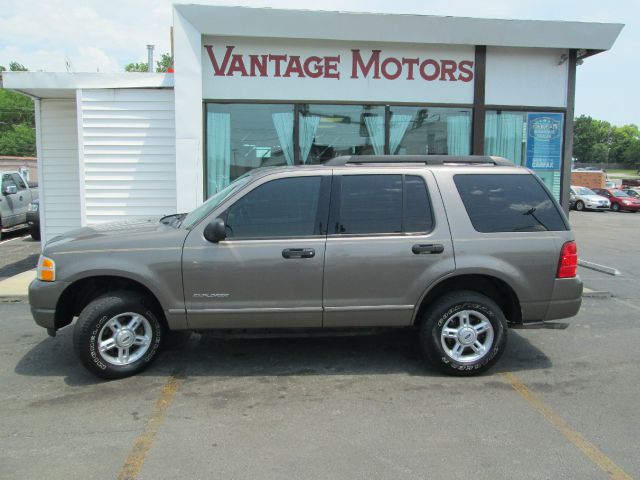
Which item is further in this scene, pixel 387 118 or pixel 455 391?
pixel 387 118

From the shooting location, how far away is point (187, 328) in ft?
15.7

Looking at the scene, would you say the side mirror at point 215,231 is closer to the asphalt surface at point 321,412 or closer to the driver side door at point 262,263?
the driver side door at point 262,263

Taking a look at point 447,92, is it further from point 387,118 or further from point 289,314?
point 289,314

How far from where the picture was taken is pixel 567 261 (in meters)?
4.88

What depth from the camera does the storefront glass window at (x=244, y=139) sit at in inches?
356

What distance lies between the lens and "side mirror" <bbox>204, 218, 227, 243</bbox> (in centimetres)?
454

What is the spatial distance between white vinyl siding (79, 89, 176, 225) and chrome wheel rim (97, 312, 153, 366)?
4771 mm

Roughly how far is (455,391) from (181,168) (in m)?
5.89

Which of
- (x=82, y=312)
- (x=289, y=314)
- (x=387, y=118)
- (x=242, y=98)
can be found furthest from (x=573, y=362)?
(x=242, y=98)

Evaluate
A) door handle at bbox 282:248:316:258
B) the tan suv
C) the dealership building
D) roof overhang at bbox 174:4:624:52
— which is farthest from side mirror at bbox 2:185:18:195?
door handle at bbox 282:248:316:258

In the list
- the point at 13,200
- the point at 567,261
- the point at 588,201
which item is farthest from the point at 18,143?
the point at 567,261

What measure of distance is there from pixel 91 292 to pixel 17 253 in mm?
8526

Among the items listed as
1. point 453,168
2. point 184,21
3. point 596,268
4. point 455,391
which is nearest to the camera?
point 455,391

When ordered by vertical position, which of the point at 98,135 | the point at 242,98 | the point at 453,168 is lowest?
the point at 453,168
